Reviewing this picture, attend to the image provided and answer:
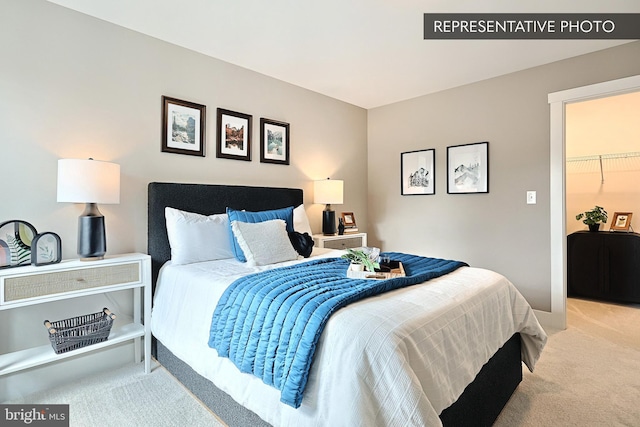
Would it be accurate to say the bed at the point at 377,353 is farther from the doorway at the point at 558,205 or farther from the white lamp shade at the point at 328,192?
the white lamp shade at the point at 328,192

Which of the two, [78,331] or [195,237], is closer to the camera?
[78,331]

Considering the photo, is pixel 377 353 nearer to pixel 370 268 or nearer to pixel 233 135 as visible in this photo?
pixel 370 268

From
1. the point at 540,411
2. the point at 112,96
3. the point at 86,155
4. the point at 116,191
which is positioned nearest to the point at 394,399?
the point at 540,411

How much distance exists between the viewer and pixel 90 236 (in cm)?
212

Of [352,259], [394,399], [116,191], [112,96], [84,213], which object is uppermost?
[112,96]

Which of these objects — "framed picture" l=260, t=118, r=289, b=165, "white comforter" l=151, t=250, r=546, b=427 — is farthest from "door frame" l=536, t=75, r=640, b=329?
"framed picture" l=260, t=118, r=289, b=165

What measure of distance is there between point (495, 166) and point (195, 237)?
3049 mm

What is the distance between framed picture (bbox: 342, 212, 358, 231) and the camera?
13.6 ft

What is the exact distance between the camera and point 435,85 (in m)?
3.75

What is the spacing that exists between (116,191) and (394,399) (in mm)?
2093

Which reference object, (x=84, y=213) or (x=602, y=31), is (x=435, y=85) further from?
(x=84, y=213)

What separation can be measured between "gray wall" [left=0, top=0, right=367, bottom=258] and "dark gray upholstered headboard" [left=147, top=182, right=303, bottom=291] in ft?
0.42

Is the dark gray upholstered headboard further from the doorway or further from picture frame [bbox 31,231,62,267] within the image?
the doorway

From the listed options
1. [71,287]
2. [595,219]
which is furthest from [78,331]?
[595,219]
